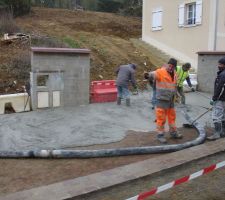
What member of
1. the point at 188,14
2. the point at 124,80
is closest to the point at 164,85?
the point at 124,80

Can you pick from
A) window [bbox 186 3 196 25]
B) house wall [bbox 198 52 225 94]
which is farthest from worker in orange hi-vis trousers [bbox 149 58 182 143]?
window [bbox 186 3 196 25]

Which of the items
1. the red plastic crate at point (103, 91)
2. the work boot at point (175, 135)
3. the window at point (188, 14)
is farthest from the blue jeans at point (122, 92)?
the window at point (188, 14)

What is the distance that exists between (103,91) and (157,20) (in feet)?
35.7

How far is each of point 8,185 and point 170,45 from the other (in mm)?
17279

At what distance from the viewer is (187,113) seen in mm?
12125

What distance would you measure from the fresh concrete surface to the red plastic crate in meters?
0.44

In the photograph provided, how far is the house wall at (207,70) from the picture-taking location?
16566 millimetres

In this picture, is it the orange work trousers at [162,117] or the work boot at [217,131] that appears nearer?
the orange work trousers at [162,117]

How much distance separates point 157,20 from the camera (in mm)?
23406

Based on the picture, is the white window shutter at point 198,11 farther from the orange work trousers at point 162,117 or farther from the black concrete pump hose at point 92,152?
the black concrete pump hose at point 92,152

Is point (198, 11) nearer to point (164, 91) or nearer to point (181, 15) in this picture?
point (181, 15)

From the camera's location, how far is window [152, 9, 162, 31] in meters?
23.2

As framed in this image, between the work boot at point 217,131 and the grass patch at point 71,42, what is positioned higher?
the grass patch at point 71,42

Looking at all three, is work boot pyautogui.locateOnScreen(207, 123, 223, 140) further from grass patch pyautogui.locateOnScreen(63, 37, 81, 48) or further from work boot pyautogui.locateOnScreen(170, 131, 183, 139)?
grass patch pyautogui.locateOnScreen(63, 37, 81, 48)
